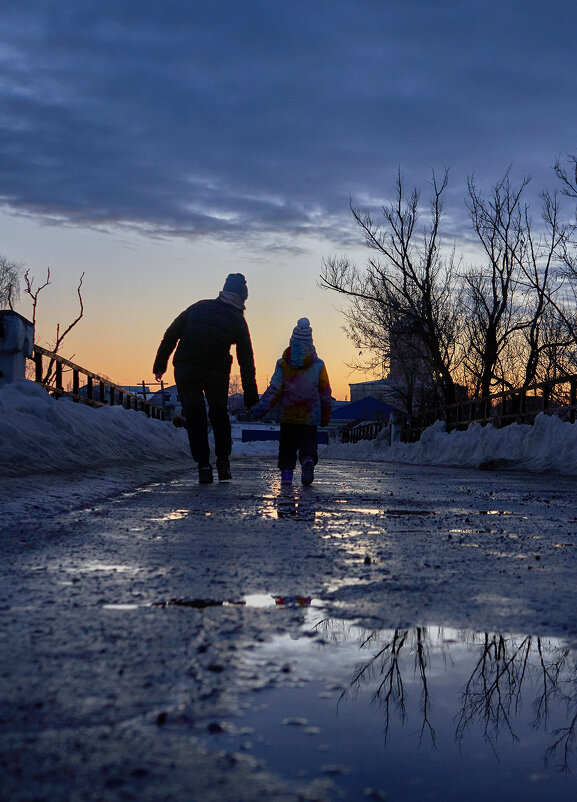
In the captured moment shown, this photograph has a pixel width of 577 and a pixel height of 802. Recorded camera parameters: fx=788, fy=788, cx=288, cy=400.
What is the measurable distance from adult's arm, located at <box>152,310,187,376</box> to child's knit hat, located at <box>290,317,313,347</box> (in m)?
1.17

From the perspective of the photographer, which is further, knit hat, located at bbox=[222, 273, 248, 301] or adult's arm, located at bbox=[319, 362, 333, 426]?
adult's arm, located at bbox=[319, 362, 333, 426]

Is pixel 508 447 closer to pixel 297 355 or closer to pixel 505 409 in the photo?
pixel 505 409

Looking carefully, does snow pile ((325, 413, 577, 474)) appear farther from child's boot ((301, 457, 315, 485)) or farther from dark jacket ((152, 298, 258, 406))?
dark jacket ((152, 298, 258, 406))

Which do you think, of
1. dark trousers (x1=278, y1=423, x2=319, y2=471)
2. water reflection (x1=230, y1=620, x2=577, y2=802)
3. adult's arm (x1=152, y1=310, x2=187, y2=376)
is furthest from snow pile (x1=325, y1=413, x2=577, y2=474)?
water reflection (x1=230, y1=620, x2=577, y2=802)

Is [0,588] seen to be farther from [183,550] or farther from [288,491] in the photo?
[288,491]

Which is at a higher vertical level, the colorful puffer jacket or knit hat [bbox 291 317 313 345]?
knit hat [bbox 291 317 313 345]

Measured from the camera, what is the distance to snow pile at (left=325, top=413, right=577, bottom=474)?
467 inches

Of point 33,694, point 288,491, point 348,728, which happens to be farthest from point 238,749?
point 288,491

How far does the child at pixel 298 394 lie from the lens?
26.7 ft

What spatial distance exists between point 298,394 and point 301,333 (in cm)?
64

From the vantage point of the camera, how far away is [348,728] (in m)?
1.27

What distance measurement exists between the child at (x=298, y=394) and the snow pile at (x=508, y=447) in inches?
185

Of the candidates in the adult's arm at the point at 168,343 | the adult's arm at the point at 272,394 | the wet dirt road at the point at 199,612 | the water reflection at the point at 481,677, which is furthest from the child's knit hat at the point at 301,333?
the water reflection at the point at 481,677

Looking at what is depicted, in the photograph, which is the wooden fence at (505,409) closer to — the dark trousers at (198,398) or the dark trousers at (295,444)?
the dark trousers at (295,444)
